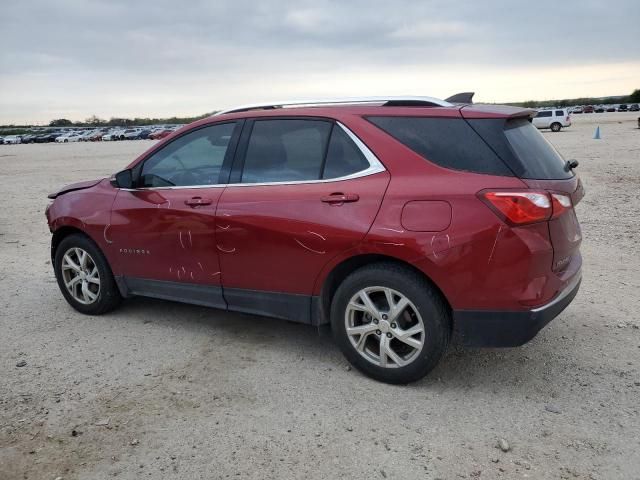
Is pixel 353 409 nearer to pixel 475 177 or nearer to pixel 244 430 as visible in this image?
pixel 244 430

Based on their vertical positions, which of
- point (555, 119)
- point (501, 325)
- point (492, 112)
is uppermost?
point (492, 112)

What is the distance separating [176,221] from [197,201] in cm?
27

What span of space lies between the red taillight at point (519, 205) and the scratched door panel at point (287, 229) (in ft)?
2.21

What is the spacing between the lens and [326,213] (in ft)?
12.4

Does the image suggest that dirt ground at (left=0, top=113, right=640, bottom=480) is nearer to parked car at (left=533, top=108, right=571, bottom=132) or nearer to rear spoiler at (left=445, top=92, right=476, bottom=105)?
rear spoiler at (left=445, top=92, right=476, bottom=105)

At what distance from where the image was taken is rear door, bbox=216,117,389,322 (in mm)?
3735

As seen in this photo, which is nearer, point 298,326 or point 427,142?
point 427,142

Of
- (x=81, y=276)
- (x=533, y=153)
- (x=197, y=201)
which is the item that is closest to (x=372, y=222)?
(x=533, y=153)

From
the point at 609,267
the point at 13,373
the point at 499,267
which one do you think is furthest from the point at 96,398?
the point at 609,267

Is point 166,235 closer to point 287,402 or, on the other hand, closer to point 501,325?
point 287,402

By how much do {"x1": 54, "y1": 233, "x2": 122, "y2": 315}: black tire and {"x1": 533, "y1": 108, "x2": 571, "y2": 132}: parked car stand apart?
41102 millimetres

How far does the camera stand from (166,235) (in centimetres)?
459

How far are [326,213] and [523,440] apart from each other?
1.76 meters

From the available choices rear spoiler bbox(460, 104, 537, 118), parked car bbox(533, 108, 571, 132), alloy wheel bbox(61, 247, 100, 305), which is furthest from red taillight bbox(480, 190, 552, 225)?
parked car bbox(533, 108, 571, 132)
